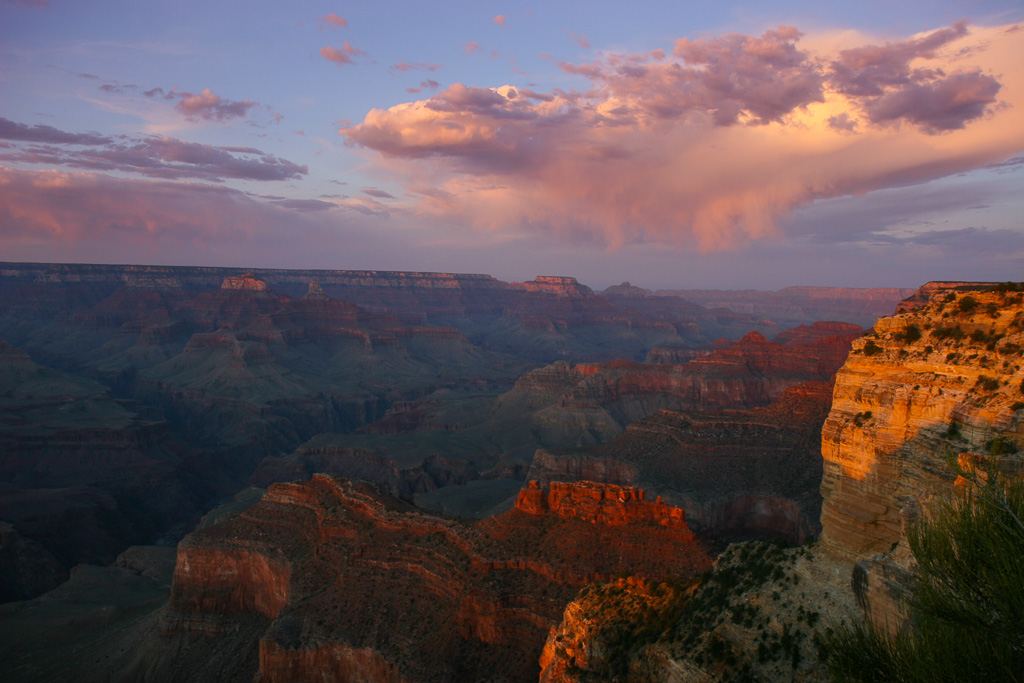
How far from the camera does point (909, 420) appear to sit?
696 inches

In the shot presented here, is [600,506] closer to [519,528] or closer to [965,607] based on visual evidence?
[519,528]

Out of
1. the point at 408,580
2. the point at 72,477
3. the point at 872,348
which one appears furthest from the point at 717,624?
the point at 72,477

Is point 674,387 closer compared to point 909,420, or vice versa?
point 909,420

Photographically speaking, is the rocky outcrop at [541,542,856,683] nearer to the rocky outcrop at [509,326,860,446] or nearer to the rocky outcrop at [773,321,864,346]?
the rocky outcrop at [509,326,860,446]

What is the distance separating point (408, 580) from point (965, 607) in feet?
102

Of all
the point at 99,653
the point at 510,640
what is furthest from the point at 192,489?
the point at 510,640

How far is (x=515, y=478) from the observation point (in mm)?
97500

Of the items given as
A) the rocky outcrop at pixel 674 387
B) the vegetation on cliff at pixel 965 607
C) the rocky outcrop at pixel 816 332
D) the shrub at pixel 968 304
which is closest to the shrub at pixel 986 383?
the shrub at pixel 968 304

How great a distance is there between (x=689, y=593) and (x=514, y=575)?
45.6 ft

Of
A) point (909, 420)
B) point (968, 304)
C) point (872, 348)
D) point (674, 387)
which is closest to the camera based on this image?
point (909, 420)

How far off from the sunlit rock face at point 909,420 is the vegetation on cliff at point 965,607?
2.55 metres

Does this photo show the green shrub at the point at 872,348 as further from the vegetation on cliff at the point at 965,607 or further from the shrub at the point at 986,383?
the vegetation on cliff at the point at 965,607

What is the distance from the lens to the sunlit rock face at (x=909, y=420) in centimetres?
1507

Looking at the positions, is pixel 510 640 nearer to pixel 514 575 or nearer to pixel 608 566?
pixel 514 575
